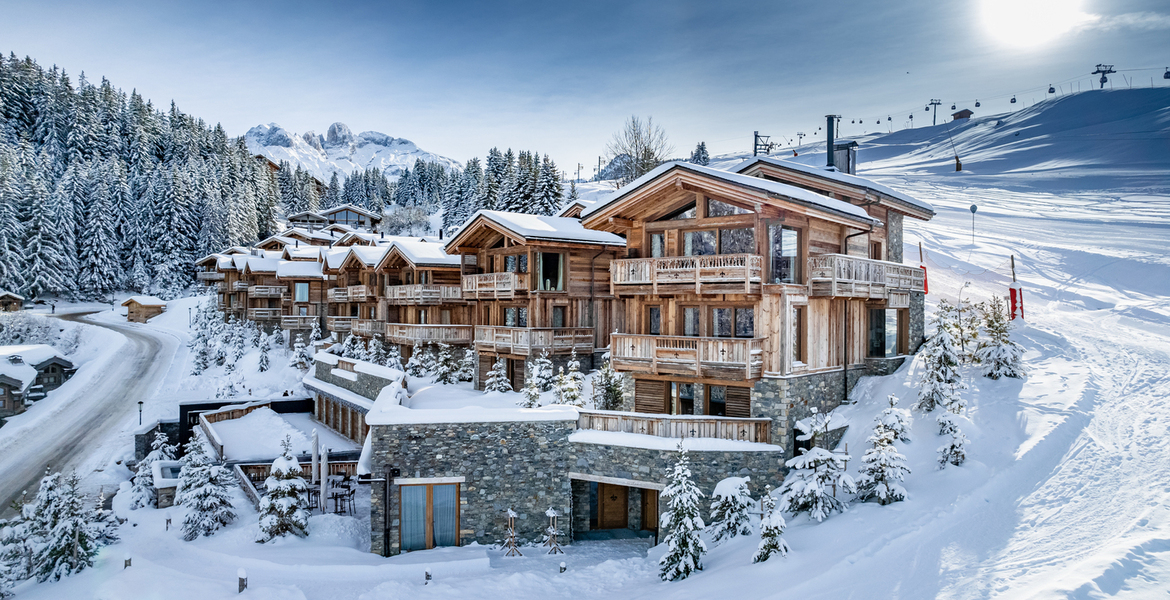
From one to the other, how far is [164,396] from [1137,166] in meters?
94.2

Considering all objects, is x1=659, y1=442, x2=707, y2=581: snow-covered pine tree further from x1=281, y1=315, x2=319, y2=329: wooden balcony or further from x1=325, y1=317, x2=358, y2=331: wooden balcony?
x1=281, y1=315, x2=319, y2=329: wooden balcony

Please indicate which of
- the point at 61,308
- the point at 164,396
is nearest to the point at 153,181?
the point at 61,308

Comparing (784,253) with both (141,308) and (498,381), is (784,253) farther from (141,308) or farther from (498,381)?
(141,308)

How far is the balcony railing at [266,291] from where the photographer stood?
168 feet

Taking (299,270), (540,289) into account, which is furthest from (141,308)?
(540,289)

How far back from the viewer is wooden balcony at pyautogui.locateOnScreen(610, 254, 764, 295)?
18000 millimetres

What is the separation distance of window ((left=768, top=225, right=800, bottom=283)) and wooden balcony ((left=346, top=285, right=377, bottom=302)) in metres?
28.7

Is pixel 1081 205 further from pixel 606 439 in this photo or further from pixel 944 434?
pixel 606 439

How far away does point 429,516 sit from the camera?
1844 cm

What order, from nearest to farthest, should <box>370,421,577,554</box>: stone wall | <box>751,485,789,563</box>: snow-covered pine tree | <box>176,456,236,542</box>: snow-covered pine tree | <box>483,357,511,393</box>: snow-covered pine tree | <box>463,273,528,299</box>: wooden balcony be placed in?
<box>751,485,789,563</box>: snow-covered pine tree < <box>370,421,577,554</box>: stone wall < <box>176,456,236,542</box>: snow-covered pine tree < <box>483,357,511,393</box>: snow-covered pine tree < <box>463,273,528,299</box>: wooden balcony

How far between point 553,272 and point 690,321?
325 inches

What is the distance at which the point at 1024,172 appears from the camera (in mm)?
76562

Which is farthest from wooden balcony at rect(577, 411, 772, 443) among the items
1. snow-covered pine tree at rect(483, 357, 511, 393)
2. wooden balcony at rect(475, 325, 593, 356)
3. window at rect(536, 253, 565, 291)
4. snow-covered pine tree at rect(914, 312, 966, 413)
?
window at rect(536, 253, 565, 291)

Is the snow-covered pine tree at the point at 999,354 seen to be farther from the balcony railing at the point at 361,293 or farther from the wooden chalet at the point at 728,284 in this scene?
the balcony railing at the point at 361,293
